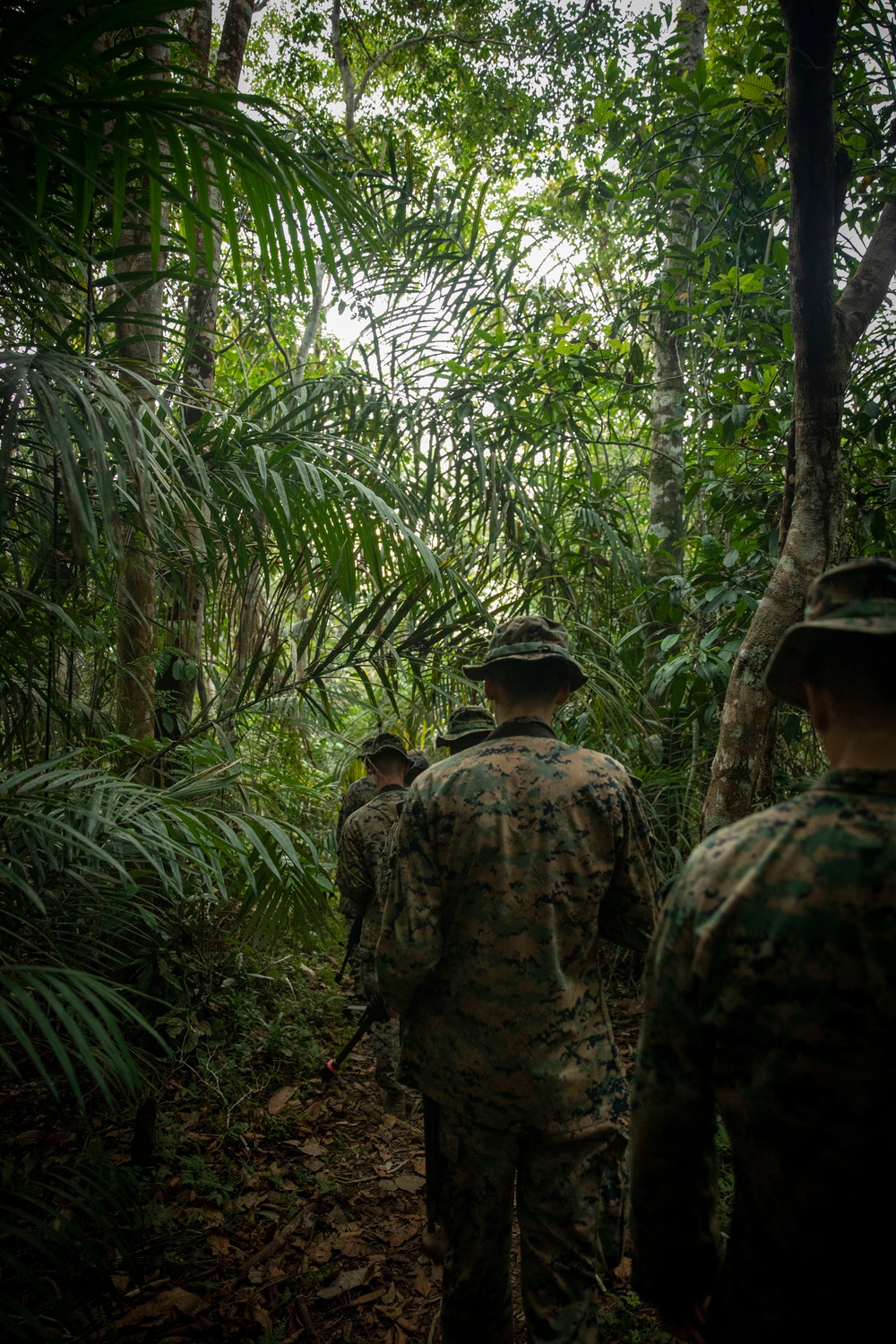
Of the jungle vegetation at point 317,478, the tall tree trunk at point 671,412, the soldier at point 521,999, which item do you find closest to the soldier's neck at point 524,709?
the soldier at point 521,999

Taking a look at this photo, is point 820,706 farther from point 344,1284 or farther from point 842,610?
point 344,1284

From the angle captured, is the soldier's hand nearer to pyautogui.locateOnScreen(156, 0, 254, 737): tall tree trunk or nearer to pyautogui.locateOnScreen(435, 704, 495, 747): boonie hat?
pyautogui.locateOnScreen(435, 704, 495, 747): boonie hat

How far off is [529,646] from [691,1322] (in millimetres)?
1439

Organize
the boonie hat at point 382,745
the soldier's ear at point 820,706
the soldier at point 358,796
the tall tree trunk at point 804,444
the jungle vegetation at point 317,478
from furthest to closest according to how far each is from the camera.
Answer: the soldier at point 358,796 < the boonie hat at point 382,745 < the tall tree trunk at point 804,444 < the jungle vegetation at point 317,478 < the soldier's ear at point 820,706

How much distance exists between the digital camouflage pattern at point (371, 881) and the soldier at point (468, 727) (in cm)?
76

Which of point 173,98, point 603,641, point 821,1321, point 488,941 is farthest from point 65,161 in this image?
point 603,641

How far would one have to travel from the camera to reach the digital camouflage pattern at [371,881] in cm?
373

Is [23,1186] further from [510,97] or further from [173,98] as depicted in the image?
[510,97]

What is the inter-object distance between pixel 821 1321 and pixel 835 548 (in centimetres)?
211

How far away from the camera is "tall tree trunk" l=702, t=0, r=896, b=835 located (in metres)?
2.36

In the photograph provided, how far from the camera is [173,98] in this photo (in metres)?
1.61

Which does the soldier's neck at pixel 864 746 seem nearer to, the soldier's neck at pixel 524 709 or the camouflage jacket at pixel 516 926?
the camouflage jacket at pixel 516 926

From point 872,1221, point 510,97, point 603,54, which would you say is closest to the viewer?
point 872,1221

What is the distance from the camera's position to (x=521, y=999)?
6.06ft
